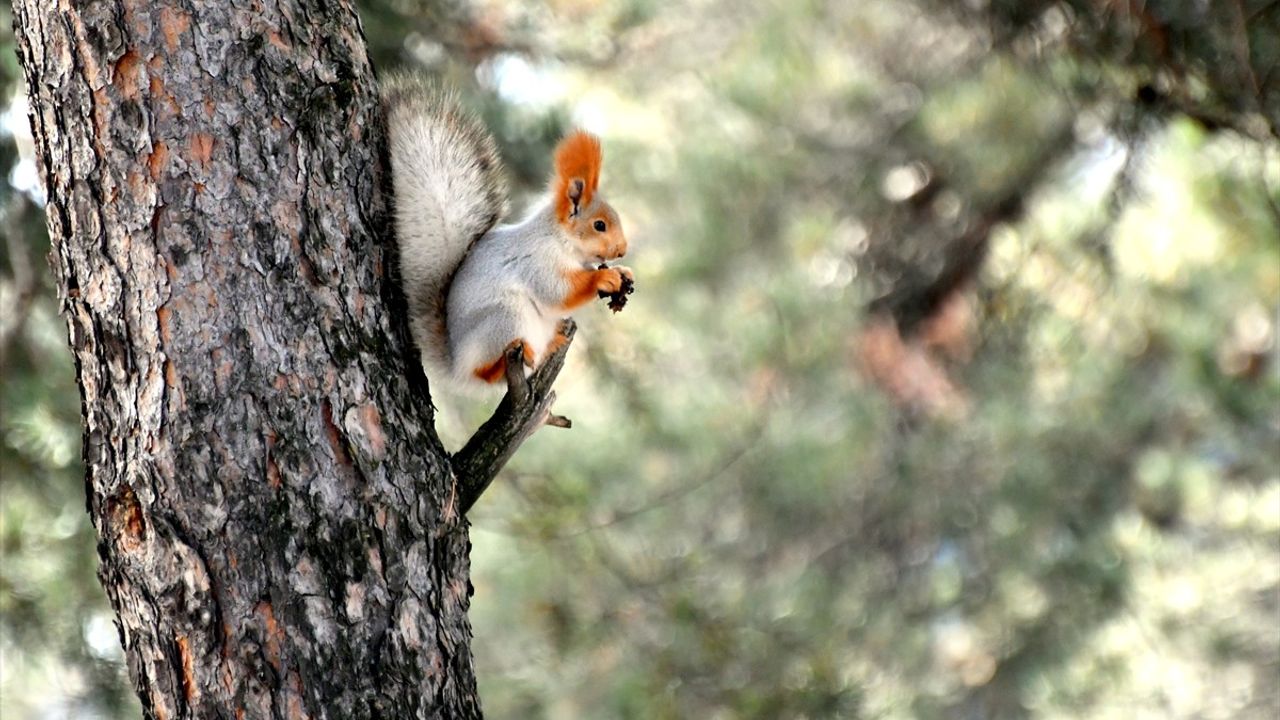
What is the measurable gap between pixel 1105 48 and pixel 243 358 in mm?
2082

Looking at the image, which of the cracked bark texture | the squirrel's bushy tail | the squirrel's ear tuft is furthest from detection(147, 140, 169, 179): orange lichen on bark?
the squirrel's ear tuft

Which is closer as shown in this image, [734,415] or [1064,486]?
[734,415]

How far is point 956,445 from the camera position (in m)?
4.95

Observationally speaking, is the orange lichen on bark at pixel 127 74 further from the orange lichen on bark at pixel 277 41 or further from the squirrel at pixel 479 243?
the squirrel at pixel 479 243

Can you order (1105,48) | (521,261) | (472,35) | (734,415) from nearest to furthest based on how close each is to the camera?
(521,261) < (1105,48) < (472,35) < (734,415)

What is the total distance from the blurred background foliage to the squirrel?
3.17 ft

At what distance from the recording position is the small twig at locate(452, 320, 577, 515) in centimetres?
146

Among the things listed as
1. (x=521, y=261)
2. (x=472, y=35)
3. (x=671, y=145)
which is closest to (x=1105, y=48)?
(x=472, y=35)

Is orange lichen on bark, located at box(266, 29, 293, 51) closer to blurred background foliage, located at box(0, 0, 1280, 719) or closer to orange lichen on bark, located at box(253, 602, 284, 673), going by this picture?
orange lichen on bark, located at box(253, 602, 284, 673)

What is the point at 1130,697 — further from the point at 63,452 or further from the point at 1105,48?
the point at 63,452

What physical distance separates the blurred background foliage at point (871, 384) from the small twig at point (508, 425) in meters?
1.31

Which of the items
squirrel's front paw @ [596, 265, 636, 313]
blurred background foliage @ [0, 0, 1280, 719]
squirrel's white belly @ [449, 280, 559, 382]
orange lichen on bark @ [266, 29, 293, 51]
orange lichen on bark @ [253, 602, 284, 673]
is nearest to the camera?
orange lichen on bark @ [253, 602, 284, 673]

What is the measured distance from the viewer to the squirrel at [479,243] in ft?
5.01

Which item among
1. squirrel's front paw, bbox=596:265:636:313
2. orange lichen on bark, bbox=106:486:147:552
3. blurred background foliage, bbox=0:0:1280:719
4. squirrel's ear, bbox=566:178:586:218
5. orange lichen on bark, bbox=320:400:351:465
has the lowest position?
orange lichen on bark, bbox=106:486:147:552
